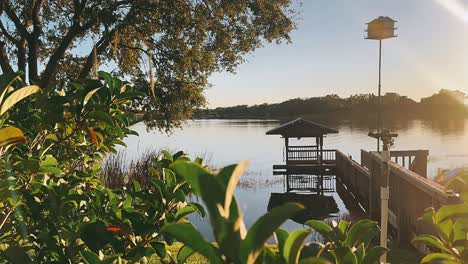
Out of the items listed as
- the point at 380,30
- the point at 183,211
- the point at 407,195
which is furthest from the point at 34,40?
the point at 183,211

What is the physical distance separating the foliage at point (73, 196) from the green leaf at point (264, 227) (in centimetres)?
73

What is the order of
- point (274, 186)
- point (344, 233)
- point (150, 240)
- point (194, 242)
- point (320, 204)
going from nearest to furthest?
1. point (194, 242)
2. point (344, 233)
3. point (150, 240)
4. point (320, 204)
5. point (274, 186)

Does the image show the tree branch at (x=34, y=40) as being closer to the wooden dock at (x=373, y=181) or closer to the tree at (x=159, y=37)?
the tree at (x=159, y=37)

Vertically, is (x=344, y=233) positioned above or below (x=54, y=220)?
above

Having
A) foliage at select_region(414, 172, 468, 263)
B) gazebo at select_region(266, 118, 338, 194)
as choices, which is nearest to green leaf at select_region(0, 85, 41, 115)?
foliage at select_region(414, 172, 468, 263)

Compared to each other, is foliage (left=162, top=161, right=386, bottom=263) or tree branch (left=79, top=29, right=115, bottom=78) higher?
tree branch (left=79, top=29, right=115, bottom=78)

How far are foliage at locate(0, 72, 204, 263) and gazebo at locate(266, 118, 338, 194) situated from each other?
20.8 m

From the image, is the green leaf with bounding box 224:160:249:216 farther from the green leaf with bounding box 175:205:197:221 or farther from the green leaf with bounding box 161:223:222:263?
the green leaf with bounding box 175:205:197:221

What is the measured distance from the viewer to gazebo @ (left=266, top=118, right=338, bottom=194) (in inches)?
→ 928

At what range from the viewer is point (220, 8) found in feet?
51.0

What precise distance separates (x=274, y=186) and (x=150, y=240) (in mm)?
22824

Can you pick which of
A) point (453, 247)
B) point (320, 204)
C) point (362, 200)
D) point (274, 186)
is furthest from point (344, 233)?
point (274, 186)

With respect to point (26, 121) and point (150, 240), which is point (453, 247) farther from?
point (26, 121)

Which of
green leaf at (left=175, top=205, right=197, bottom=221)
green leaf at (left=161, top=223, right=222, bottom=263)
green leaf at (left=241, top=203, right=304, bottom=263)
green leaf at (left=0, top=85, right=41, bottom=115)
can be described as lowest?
green leaf at (left=175, top=205, right=197, bottom=221)
